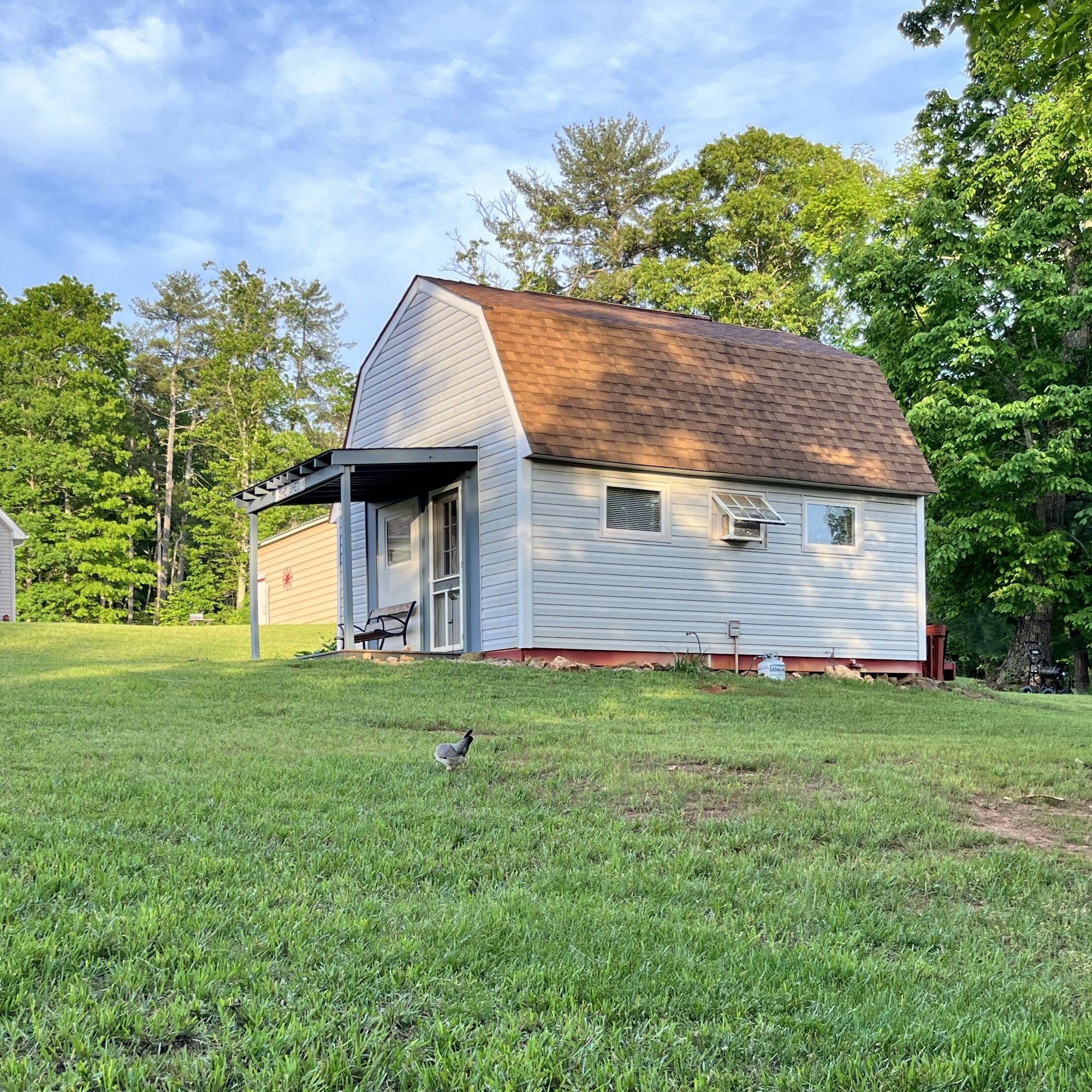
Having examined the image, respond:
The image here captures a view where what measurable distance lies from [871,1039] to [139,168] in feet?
121

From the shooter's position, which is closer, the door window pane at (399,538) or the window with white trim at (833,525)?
the window with white trim at (833,525)

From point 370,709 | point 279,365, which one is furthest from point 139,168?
point 370,709

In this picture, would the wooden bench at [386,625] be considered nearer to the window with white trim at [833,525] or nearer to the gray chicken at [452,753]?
the window with white trim at [833,525]

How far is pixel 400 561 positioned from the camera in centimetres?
1706

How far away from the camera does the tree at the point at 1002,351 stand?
2039cm

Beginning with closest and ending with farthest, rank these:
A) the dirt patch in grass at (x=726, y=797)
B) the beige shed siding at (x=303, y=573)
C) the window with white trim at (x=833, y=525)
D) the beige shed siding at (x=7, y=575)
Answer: the dirt patch in grass at (x=726, y=797) → the window with white trim at (x=833, y=525) → the beige shed siding at (x=303, y=573) → the beige shed siding at (x=7, y=575)

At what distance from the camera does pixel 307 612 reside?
2845 centimetres

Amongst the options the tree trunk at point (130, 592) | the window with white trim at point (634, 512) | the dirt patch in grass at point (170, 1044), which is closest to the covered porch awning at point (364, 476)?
the window with white trim at point (634, 512)

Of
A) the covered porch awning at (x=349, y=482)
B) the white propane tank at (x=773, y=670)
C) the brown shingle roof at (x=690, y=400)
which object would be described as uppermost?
the brown shingle roof at (x=690, y=400)

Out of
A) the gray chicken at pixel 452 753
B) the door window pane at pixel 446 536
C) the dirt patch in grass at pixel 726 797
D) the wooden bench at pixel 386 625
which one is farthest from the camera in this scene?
the wooden bench at pixel 386 625

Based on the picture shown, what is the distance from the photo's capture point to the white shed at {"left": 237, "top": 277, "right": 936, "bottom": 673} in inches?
555

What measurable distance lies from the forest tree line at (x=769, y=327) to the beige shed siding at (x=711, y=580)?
2.50 m

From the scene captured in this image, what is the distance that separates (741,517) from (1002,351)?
9.13 meters

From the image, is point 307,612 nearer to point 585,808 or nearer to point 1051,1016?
point 585,808
